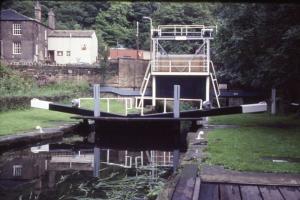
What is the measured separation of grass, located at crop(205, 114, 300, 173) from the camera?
6844 mm

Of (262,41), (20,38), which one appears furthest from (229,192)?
(20,38)

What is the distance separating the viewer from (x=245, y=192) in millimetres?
4895

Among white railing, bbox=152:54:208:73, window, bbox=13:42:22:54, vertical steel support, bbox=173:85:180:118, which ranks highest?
window, bbox=13:42:22:54

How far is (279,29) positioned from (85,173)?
264 inches

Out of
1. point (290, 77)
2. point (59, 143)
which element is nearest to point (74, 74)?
point (59, 143)

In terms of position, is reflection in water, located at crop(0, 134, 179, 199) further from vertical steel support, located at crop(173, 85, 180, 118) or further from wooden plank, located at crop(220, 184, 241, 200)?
vertical steel support, located at crop(173, 85, 180, 118)

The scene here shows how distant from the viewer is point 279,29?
1160cm

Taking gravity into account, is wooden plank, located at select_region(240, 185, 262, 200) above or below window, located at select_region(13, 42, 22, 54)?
below

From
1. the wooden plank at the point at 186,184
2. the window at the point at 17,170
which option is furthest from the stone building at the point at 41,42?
the wooden plank at the point at 186,184

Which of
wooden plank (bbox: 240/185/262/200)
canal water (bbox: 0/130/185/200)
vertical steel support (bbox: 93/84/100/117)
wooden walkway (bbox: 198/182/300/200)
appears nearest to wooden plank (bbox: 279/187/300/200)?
wooden walkway (bbox: 198/182/300/200)

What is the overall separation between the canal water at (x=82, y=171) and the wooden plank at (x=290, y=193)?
6.29 feet

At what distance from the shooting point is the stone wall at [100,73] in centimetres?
3616

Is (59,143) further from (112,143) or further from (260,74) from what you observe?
(260,74)

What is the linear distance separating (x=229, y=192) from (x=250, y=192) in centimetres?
25
